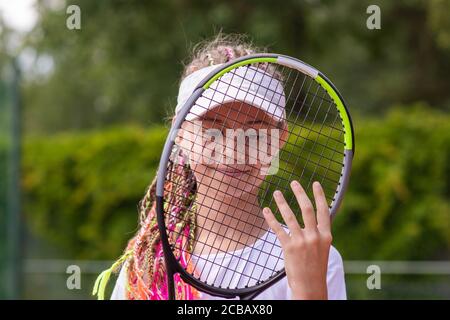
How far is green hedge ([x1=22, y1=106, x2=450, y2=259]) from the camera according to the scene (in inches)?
226

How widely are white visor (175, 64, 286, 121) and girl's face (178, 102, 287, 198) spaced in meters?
0.02

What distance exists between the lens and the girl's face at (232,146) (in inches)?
68.8

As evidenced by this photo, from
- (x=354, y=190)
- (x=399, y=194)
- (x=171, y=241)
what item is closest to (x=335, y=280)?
(x=171, y=241)

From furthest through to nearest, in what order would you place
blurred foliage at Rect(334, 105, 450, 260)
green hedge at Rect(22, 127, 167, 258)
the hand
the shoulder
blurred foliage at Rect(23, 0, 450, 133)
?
1. blurred foliage at Rect(23, 0, 450, 133)
2. green hedge at Rect(22, 127, 167, 258)
3. blurred foliage at Rect(334, 105, 450, 260)
4. the shoulder
5. the hand

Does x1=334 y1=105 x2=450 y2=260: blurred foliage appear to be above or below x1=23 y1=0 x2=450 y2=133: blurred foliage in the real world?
below

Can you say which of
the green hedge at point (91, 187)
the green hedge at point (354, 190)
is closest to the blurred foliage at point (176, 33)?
the green hedge at point (91, 187)

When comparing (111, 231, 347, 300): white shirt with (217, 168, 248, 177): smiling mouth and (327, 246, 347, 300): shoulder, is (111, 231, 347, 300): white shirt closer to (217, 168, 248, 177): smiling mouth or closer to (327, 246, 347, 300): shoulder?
(327, 246, 347, 300): shoulder

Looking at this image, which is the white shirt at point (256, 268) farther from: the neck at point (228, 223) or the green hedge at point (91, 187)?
the green hedge at point (91, 187)

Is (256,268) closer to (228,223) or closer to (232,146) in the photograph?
(228,223)

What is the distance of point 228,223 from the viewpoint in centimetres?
184

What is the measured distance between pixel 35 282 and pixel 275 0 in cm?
441

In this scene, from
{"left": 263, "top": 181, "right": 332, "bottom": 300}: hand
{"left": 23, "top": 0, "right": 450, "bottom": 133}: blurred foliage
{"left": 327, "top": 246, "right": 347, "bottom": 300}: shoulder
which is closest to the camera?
{"left": 263, "top": 181, "right": 332, "bottom": 300}: hand

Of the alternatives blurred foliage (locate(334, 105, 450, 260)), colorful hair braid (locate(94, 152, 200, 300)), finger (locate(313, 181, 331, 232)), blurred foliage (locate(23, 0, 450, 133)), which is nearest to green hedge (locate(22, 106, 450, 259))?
blurred foliage (locate(334, 105, 450, 260))
